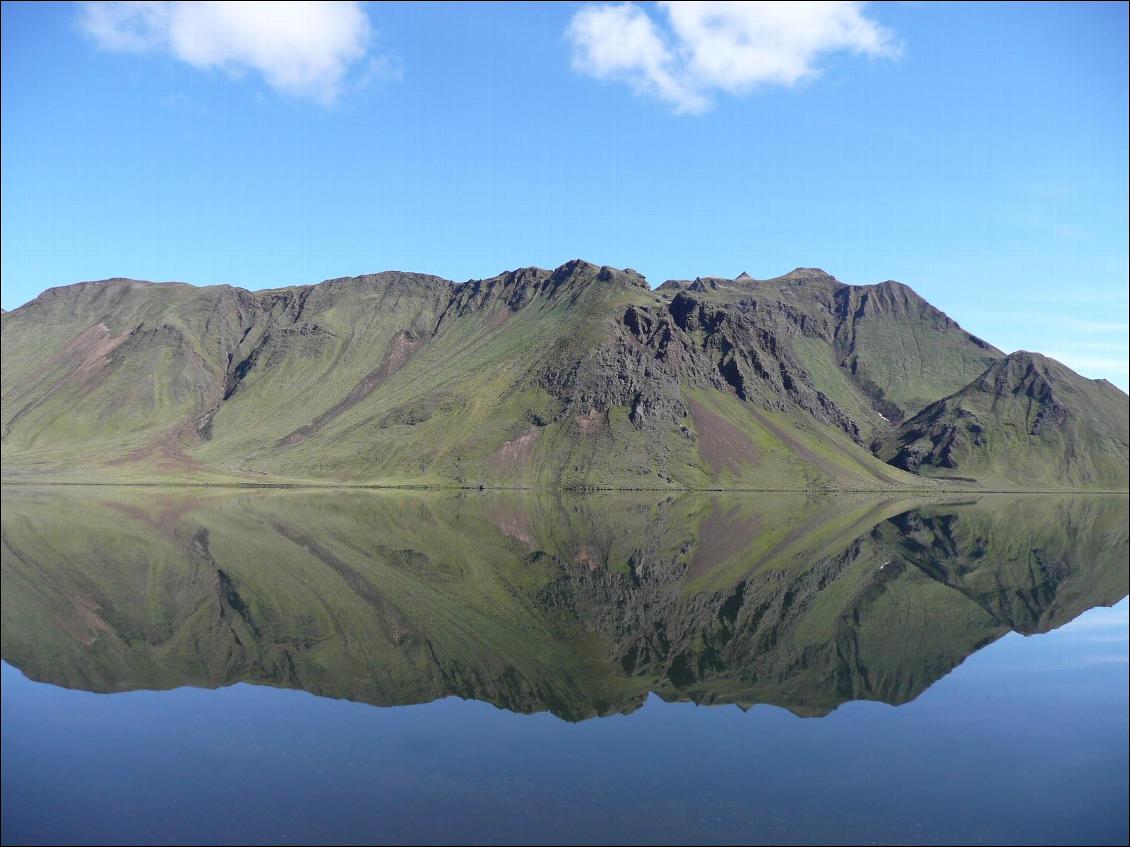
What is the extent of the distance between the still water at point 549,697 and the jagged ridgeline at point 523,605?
362 millimetres

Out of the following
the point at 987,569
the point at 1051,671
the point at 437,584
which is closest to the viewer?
the point at 1051,671

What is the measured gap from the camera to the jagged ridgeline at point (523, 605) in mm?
47656

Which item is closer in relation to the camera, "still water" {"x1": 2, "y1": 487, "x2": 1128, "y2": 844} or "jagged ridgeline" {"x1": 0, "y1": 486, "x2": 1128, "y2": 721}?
"still water" {"x1": 2, "y1": 487, "x2": 1128, "y2": 844}

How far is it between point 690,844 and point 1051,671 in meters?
35.5

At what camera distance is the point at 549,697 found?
4447 centimetres

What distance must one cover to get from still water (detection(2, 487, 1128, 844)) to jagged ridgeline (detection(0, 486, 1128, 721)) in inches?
14.3

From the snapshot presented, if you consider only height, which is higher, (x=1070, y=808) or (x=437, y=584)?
(x=437, y=584)

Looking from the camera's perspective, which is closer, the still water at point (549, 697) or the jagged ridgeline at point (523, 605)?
the still water at point (549, 697)

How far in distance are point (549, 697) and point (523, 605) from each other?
2305 centimetres

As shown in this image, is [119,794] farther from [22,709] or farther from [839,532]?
[839,532]

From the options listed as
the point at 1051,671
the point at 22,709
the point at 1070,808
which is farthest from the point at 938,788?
the point at 22,709

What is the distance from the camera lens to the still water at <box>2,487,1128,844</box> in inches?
1192

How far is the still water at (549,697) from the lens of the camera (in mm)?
30266

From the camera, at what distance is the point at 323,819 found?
95.9 ft
